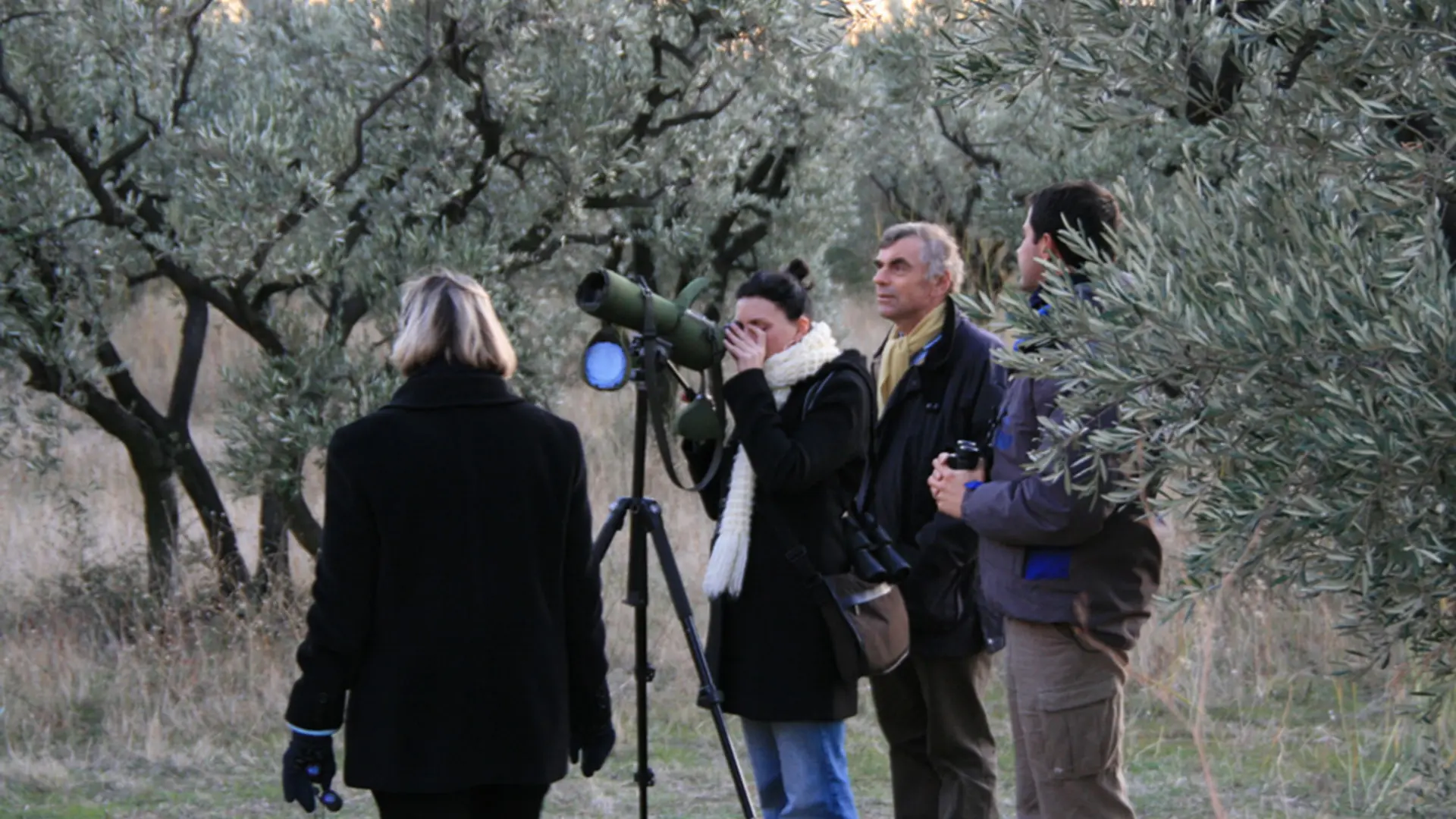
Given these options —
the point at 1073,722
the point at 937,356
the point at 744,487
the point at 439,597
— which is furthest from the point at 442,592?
the point at 937,356

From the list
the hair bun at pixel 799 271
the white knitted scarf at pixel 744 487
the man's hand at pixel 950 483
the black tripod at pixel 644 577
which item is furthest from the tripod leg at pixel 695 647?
the hair bun at pixel 799 271

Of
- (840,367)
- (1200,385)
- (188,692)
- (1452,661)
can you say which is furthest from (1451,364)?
(188,692)

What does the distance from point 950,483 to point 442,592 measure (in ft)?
4.90

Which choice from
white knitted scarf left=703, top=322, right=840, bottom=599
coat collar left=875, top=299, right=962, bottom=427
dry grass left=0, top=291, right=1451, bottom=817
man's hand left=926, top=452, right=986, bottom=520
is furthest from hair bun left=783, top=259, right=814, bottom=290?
dry grass left=0, top=291, right=1451, bottom=817

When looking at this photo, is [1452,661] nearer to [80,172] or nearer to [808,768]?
[808,768]

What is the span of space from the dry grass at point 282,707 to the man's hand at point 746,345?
1762 millimetres

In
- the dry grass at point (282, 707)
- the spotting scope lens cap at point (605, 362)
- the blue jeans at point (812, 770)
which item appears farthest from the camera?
the dry grass at point (282, 707)

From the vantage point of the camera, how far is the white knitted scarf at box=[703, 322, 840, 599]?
4.47 metres

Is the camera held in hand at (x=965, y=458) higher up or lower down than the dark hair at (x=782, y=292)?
lower down

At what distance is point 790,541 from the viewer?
447 cm

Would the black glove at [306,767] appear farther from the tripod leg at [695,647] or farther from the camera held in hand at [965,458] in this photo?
the camera held in hand at [965,458]

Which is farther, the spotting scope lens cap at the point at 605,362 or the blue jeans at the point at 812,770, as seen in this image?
the blue jeans at the point at 812,770

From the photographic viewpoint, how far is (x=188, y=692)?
722cm

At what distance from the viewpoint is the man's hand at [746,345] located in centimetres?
452
